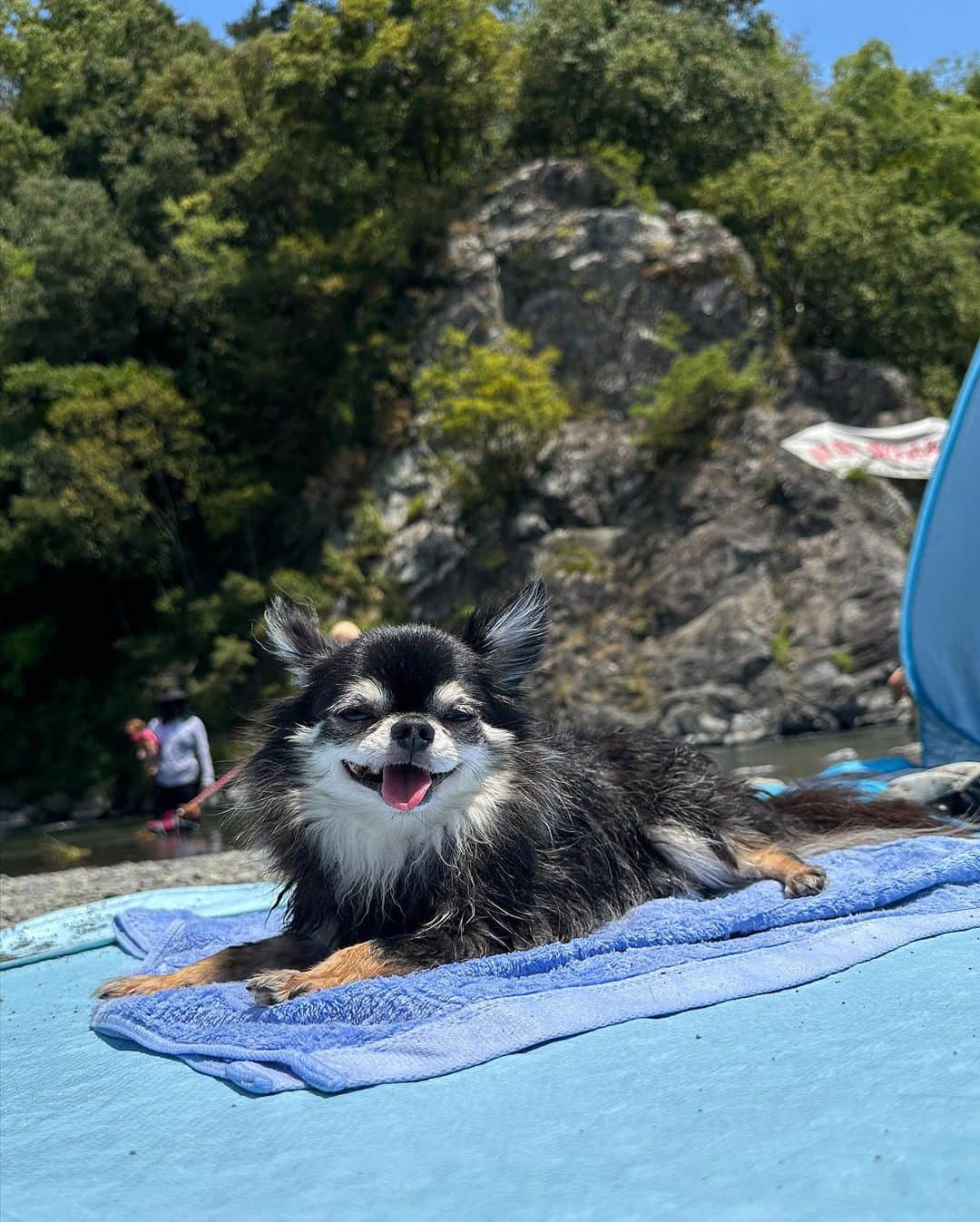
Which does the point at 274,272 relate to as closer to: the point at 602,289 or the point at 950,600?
the point at 602,289

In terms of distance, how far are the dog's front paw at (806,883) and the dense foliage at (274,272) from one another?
22.7 metres

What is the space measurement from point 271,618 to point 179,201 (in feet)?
95.6

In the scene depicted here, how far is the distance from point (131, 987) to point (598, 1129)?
1.86 metres

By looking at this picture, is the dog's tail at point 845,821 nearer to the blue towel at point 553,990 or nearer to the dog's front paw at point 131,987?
the blue towel at point 553,990

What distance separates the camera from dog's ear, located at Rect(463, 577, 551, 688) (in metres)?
3.65

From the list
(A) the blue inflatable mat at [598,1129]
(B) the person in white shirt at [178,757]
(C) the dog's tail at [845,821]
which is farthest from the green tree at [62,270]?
(A) the blue inflatable mat at [598,1129]

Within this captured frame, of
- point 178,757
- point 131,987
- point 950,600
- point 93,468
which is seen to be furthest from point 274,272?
point 131,987

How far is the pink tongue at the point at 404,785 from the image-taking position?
10.4ft

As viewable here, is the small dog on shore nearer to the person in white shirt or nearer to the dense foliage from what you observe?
the person in white shirt

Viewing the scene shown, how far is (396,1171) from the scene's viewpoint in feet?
6.75

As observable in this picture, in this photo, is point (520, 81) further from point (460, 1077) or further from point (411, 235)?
point (460, 1077)

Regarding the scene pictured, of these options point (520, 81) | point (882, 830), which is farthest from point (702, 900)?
point (520, 81)

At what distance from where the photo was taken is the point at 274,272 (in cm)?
2908

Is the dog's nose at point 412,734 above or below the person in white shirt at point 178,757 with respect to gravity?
above
